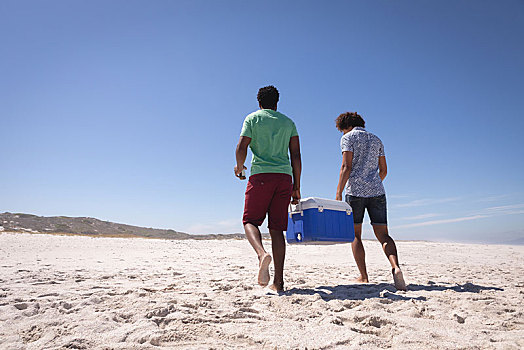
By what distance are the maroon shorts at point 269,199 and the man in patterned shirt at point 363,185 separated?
2.72 feet

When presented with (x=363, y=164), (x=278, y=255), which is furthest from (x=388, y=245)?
(x=278, y=255)

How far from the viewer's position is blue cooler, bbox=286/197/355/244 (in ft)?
14.1

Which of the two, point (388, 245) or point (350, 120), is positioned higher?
point (350, 120)

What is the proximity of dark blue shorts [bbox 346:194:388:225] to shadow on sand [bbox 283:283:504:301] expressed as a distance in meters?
0.66

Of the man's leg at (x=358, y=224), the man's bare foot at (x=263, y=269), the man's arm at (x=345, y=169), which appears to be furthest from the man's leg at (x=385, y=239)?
the man's bare foot at (x=263, y=269)

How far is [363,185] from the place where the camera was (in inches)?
139

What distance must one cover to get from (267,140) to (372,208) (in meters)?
1.38

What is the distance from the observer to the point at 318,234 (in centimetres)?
435

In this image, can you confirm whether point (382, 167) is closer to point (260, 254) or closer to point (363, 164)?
point (363, 164)

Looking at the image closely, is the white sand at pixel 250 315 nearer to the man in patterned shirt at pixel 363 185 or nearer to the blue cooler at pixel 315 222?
the man in patterned shirt at pixel 363 185

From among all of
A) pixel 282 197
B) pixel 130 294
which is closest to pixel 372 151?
pixel 282 197

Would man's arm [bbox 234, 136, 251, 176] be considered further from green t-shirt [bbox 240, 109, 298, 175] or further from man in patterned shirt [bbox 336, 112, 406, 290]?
man in patterned shirt [bbox 336, 112, 406, 290]

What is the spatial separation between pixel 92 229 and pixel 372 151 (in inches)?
511

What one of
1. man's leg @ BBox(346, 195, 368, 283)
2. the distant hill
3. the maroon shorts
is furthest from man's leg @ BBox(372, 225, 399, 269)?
the distant hill
